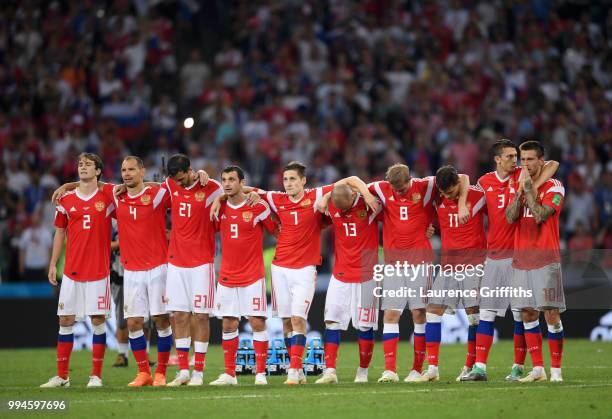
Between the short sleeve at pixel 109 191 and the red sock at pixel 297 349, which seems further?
the short sleeve at pixel 109 191

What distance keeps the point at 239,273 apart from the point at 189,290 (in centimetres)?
61

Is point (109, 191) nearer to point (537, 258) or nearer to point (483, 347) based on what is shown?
point (483, 347)

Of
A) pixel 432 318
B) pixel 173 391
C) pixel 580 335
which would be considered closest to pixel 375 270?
pixel 432 318

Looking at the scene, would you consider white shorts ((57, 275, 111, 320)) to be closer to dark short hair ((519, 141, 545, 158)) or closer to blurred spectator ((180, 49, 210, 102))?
dark short hair ((519, 141, 545, 158))

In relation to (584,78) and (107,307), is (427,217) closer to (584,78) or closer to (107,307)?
(107,307)

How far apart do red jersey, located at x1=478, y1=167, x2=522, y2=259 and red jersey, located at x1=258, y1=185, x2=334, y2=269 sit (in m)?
1.90

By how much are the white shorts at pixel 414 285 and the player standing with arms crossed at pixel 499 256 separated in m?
0.70

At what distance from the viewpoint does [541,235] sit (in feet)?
45.2

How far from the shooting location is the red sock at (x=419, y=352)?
45.9 ft

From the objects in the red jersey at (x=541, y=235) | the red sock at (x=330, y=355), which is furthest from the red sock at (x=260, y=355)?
the red jersey at (x=541, y=235)

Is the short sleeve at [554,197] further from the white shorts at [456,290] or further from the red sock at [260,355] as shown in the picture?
the red sock at [260,355]

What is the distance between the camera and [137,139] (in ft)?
84.6

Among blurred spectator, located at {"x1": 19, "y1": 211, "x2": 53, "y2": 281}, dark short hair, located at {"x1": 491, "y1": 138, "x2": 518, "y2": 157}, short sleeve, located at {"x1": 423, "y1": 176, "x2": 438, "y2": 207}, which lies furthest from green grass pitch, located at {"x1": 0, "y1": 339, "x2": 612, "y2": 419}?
blurred spectator, located at {"x1": 19, "y1": 211, "x2": 53, "y2": 281}

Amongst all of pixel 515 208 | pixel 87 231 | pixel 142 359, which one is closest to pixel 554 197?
pixel 515 208
